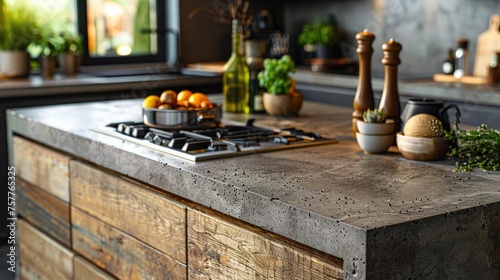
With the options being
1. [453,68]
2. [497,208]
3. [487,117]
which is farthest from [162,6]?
[497,208]

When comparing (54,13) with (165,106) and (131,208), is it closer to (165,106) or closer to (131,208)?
(165,106)

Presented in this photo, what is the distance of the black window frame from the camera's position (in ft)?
17.4

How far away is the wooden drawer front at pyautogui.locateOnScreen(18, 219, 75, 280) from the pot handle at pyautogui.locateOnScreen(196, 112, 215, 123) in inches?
27.3

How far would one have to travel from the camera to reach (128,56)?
5629 mm

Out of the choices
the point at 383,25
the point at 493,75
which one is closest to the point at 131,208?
the point at 493,75

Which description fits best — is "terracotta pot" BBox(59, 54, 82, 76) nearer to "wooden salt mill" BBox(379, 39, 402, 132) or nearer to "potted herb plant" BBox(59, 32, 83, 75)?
"potted herb plant" BBox(59, 32, 83, 75)

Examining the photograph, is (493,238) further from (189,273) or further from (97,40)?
(97,40)

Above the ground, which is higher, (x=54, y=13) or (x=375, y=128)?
(x=54, y=13)

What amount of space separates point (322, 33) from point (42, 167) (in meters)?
3.00

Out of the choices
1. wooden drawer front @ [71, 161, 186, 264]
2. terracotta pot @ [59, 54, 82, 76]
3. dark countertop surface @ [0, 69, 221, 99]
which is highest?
terracotta pot @ [59, 54, 82, 76]

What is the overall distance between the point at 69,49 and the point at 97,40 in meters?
0.43

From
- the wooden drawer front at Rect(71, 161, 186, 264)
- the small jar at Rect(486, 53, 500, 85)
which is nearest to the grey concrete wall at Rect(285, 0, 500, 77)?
the small jar at Rect(486, 53, 500, 85)

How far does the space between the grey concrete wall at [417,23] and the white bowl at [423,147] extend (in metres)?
2.64

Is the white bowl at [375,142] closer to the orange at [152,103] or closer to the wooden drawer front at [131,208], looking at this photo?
the wooden drawer front at [131,208]
